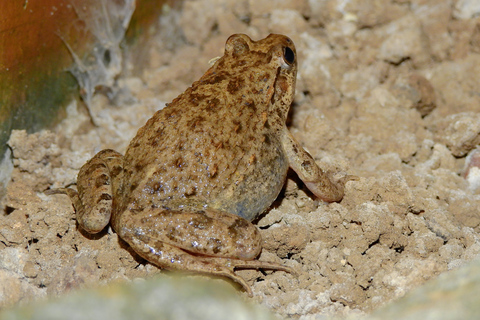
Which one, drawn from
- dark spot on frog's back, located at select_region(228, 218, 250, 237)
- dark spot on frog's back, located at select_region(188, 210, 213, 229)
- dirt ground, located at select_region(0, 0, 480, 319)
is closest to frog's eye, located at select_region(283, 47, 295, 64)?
dirt ground, located at select_region(0, 0, 480, 319)

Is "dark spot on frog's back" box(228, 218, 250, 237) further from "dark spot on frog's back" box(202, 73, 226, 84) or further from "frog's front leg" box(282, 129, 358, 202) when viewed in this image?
"dark spot on frog's back" box(202, 73, 226, 84)

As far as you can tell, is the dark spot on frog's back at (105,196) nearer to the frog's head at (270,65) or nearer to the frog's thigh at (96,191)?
the frog's thigh at (96,191)

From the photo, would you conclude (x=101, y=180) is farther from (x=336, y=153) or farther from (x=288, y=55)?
(x=336, y=153)

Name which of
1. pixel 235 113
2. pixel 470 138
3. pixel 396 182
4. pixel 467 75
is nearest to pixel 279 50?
pixel 235 113

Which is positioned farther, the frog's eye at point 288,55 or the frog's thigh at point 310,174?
the frog's eye at point 288,55

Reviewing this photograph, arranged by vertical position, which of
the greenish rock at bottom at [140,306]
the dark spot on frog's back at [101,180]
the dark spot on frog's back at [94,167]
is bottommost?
the dark spot on frog's back at [101,180]

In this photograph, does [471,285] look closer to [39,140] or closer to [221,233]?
[221,233]

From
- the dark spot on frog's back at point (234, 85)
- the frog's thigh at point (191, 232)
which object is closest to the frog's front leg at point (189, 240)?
the frog's thigh at point (191, 232)
